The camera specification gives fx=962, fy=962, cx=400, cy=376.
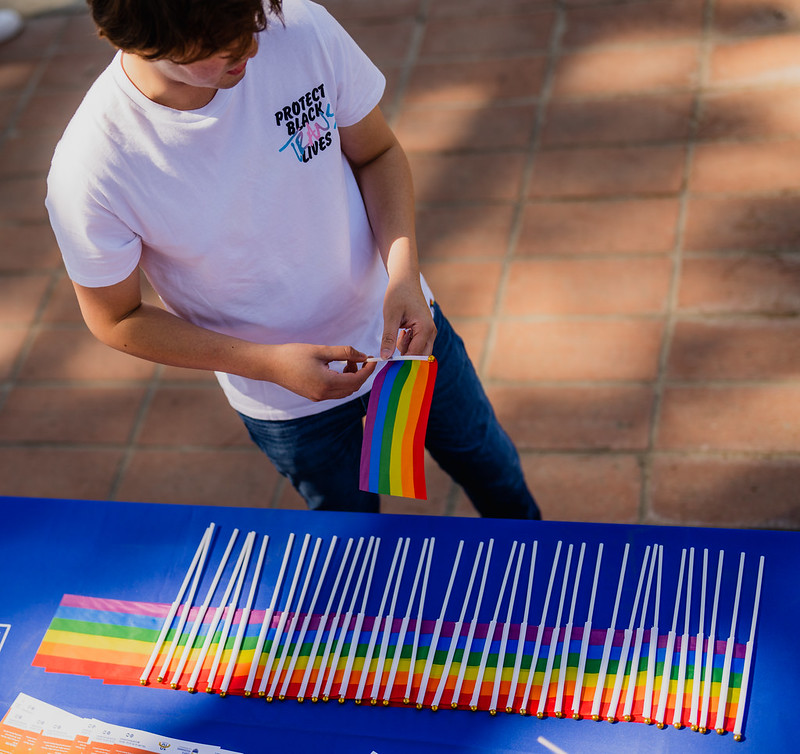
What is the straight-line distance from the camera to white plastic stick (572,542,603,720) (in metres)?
1.04

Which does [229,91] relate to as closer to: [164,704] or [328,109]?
[328,109]

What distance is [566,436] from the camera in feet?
7.35

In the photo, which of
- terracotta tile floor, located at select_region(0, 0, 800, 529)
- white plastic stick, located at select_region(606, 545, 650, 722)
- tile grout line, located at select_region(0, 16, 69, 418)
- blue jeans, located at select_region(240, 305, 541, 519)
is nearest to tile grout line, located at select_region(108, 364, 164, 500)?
terracotta tile floor, located at select_region(0, 0, 800, 529)

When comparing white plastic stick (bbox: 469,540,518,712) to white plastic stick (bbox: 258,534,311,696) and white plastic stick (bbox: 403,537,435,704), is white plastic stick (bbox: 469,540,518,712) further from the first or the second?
white plastic stick (bbox: 258,534,311,696)

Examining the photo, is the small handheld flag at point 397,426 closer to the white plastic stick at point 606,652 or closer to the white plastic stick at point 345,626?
the white plastic stick at point 345,626

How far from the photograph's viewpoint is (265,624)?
1191mm

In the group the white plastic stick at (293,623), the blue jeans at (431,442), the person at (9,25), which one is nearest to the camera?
the white plastic stick at (293,623)

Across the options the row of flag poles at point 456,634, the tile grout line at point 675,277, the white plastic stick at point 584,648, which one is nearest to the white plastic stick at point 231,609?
the row of flag poles at point 456,634

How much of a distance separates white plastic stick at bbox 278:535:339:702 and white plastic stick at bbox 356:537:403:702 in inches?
2.6

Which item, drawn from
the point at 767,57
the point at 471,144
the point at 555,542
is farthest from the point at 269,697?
the point at 767,57

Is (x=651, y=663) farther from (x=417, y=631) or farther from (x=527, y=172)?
(x=527, y=172)

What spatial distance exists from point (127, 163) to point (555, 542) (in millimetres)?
684

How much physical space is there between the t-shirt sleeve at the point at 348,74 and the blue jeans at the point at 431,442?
0.35m

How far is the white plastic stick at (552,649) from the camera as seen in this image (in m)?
1.05
